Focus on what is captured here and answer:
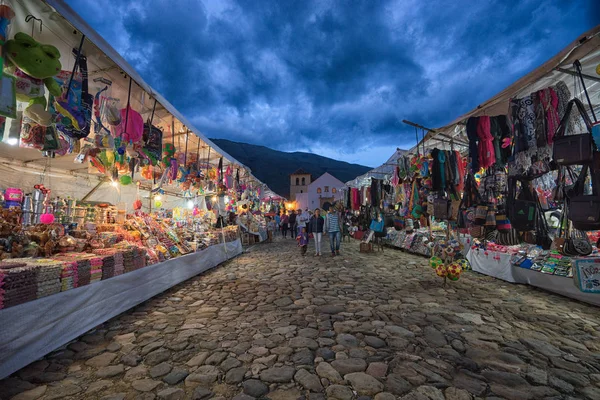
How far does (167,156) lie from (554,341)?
753 centimetres

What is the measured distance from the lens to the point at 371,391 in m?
2.20

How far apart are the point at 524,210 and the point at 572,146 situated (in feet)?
4.50

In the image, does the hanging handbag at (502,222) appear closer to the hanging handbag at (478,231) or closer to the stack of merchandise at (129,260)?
the hanging handbag at (478,231)

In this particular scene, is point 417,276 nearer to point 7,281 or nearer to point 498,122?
point 498,122

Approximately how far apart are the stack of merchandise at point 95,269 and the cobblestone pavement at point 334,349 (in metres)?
0.69

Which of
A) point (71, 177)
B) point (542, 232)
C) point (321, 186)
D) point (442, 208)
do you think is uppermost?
point (321, 186)

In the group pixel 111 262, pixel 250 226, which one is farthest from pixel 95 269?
pixel 250 226

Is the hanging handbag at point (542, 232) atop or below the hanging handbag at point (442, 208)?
below

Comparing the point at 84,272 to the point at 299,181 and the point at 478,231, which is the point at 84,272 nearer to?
the point at 478,231

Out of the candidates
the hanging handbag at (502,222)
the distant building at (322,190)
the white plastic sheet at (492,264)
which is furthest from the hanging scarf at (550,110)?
the distant building at (322,190)

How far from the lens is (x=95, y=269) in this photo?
12.0 ft

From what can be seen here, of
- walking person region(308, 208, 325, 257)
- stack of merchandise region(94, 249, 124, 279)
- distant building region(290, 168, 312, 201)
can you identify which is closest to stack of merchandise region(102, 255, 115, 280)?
stack of merchandise region(94, 249, 124, 279)

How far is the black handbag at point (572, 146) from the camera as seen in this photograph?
2.91m

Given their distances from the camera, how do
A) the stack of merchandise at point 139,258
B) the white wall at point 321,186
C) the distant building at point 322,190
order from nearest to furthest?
the stack of merchandise at point 139,258 < the distant building at point 322,190 < the white wall at point 321,186
